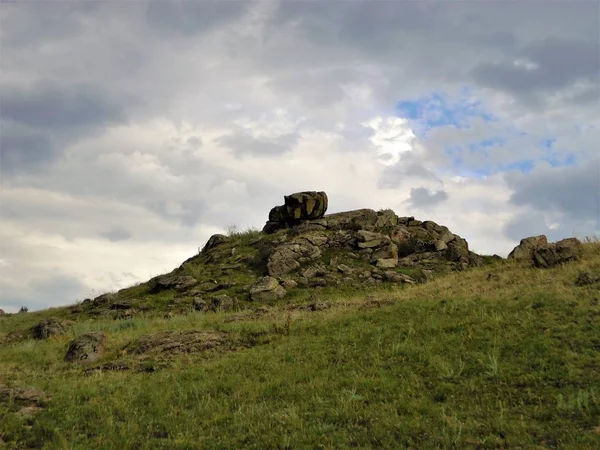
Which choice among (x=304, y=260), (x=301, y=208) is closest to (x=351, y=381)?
(x=304, y=260)

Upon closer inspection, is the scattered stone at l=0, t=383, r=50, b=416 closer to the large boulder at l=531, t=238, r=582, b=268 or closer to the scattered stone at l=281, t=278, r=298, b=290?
the scattered stone at l=281, t=278, r=298, b=290

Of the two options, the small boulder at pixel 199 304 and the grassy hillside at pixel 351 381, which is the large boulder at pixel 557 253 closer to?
the grassy hillside at pixel 351 381

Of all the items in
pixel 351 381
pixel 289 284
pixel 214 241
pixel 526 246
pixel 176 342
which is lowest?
pixel 351 381

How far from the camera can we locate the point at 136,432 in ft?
38.5

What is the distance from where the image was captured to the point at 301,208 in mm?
44469

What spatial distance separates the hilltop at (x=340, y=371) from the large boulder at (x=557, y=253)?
72mm

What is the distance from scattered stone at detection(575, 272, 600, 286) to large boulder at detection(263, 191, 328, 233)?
2494cm

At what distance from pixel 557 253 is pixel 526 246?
6.51 m

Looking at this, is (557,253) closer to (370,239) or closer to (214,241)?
(370,239)

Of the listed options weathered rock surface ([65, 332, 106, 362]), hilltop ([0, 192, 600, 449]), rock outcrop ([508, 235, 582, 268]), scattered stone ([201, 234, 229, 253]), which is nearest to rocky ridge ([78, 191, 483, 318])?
scattered stone ([201, 234, 229, 253])

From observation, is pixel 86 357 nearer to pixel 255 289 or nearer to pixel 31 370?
pixel 31 370

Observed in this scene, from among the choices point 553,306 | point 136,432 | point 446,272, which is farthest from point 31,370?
point 446,272

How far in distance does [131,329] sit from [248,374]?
13.0 m

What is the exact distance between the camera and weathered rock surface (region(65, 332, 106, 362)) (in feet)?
65.5
